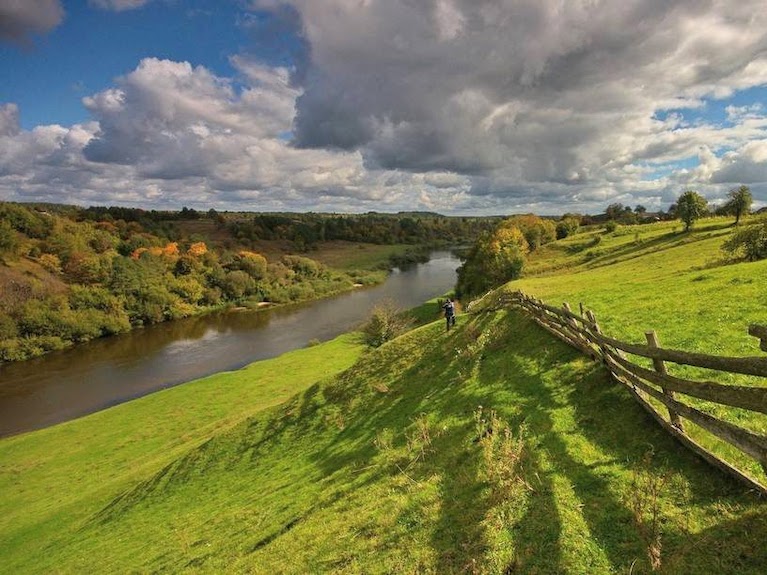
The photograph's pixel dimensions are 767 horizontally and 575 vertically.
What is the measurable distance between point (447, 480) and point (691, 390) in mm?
5340

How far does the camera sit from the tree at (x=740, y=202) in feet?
207

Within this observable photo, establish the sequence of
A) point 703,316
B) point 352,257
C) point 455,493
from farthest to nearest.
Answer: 1. point 352,257
2. point 703,316
3. point 455,493

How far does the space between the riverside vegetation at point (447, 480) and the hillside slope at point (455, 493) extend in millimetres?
47

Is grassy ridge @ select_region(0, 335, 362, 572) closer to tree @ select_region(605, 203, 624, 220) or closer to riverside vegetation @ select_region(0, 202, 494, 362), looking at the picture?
riverside vegetation @ select_region(0, 202, 494, 362)

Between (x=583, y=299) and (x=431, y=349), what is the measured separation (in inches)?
356

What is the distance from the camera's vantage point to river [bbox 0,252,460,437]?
5375 centimetres

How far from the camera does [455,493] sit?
9406mm

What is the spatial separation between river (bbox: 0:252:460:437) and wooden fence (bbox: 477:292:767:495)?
2248 inches

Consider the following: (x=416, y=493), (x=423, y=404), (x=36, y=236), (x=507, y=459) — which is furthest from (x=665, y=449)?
(x=36, y=236)

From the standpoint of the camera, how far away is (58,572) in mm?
16094

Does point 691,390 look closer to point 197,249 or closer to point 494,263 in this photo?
point 494,263

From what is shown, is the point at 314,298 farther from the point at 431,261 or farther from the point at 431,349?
the point at 431,349

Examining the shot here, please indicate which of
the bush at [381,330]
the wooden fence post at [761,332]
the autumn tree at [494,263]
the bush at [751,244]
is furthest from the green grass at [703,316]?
the autumn tree at [494,263]

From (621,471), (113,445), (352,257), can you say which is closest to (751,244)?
(621,471)
